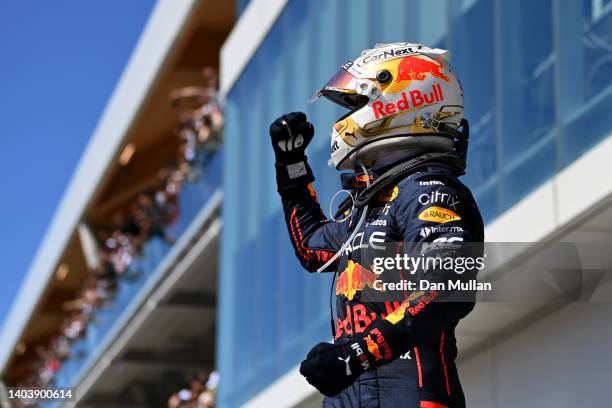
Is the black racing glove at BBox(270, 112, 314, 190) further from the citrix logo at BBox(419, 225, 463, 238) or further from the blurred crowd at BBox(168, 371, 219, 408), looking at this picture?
the blurred crowd at BBox(168, 371, 219, 408)

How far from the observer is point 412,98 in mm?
5355

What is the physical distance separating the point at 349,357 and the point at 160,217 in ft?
59.8

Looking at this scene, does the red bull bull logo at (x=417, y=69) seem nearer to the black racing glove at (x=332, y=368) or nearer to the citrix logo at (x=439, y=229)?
the citrix logo at (x=439, y=229)

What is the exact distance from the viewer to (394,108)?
5340 millimetres

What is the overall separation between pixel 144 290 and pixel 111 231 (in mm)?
8150

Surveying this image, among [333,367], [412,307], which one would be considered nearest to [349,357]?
[333,367]

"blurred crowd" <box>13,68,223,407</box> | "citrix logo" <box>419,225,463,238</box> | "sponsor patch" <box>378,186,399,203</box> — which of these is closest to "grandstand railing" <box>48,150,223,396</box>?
"blurred crowd" <box>13,68,223,407</box>

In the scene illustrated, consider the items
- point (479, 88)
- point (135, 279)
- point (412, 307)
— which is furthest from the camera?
point (135, 279)

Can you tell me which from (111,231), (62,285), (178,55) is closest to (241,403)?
(178,55)

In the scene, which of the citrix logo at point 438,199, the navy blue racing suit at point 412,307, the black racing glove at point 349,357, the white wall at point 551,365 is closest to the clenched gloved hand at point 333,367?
the black racing glove at point 349,357

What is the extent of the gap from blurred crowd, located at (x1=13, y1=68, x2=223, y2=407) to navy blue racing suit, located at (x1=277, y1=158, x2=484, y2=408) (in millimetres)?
13535

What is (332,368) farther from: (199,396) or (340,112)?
(199,396)

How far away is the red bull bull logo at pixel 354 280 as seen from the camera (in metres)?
5.20

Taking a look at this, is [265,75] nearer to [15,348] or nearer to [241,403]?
[241,403]
